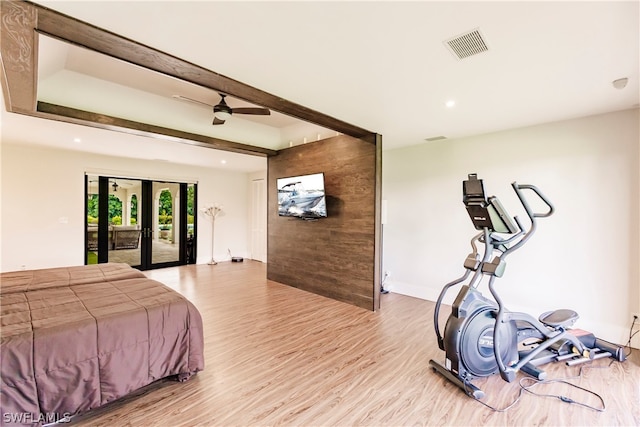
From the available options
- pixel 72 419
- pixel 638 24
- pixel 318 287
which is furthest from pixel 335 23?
pixel 318 287

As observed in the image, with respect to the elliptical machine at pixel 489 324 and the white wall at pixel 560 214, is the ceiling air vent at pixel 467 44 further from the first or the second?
the white wall at pixel 560 214

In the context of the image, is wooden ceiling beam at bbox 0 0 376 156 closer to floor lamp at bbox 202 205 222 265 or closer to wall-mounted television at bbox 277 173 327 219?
wall-mounted television at bbox 277 173 327 219

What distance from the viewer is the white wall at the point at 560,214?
10.4 ft

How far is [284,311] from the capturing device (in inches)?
162

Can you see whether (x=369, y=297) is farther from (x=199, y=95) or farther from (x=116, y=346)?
(x=199, y=95)

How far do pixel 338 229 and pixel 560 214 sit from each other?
9.40 ft

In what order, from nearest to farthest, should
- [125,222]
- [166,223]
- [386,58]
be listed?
[386,58] → [125,222] → [166,223]

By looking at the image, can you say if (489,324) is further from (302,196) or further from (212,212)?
(212,212)

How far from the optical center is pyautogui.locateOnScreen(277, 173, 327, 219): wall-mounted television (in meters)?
4.61

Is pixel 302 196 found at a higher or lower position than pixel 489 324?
higher

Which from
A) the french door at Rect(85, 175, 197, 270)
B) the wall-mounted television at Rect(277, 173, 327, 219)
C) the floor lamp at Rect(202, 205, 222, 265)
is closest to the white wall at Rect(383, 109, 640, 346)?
the wall-mounted television at Rect(277, 173, 327, 219)

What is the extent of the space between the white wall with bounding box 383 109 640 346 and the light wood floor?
2.66 feet

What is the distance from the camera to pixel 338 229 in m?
4.61
